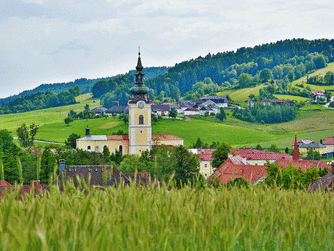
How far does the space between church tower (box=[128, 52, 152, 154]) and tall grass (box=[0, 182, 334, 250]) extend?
76.7m

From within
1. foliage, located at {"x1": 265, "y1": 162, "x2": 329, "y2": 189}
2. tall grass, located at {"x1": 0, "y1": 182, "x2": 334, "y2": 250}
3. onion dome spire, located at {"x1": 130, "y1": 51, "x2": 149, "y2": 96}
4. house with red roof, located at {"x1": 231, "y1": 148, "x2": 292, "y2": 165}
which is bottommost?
house with red roof, located at {"x1": 231, "y1": 148, "x2": 292, "y2": 165}

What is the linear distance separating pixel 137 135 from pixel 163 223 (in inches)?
3153

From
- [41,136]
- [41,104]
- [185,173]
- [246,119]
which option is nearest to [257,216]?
[185,173]

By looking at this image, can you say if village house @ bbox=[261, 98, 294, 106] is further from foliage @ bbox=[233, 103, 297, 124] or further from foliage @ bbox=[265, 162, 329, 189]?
foliage @ bbox=[265, 162, 329, 189]

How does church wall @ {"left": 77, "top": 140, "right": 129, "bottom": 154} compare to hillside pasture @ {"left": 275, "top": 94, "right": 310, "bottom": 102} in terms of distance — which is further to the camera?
hillside pasture @ {"left": 275, "top": 94, "right": 310, "bottom": 102}

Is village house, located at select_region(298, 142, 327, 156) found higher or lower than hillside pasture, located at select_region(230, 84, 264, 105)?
lower

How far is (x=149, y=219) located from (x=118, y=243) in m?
0.43

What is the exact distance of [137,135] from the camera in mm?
83312

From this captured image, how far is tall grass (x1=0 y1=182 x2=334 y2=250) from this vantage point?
9.53 feet

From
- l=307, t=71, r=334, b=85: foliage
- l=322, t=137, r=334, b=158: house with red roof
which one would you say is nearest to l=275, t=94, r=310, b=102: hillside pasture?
l=307, t=71, r=334, b=85: foliage

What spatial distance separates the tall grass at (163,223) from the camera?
2906mm

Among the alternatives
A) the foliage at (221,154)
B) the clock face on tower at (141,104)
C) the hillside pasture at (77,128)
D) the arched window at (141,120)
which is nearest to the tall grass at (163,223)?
the foliage at (221,154)

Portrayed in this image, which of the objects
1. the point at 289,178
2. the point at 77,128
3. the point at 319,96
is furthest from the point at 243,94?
the point at 289,178

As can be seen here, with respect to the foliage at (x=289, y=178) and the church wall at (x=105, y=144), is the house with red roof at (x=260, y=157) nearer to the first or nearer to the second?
the church wall at (x=105, y=144)
